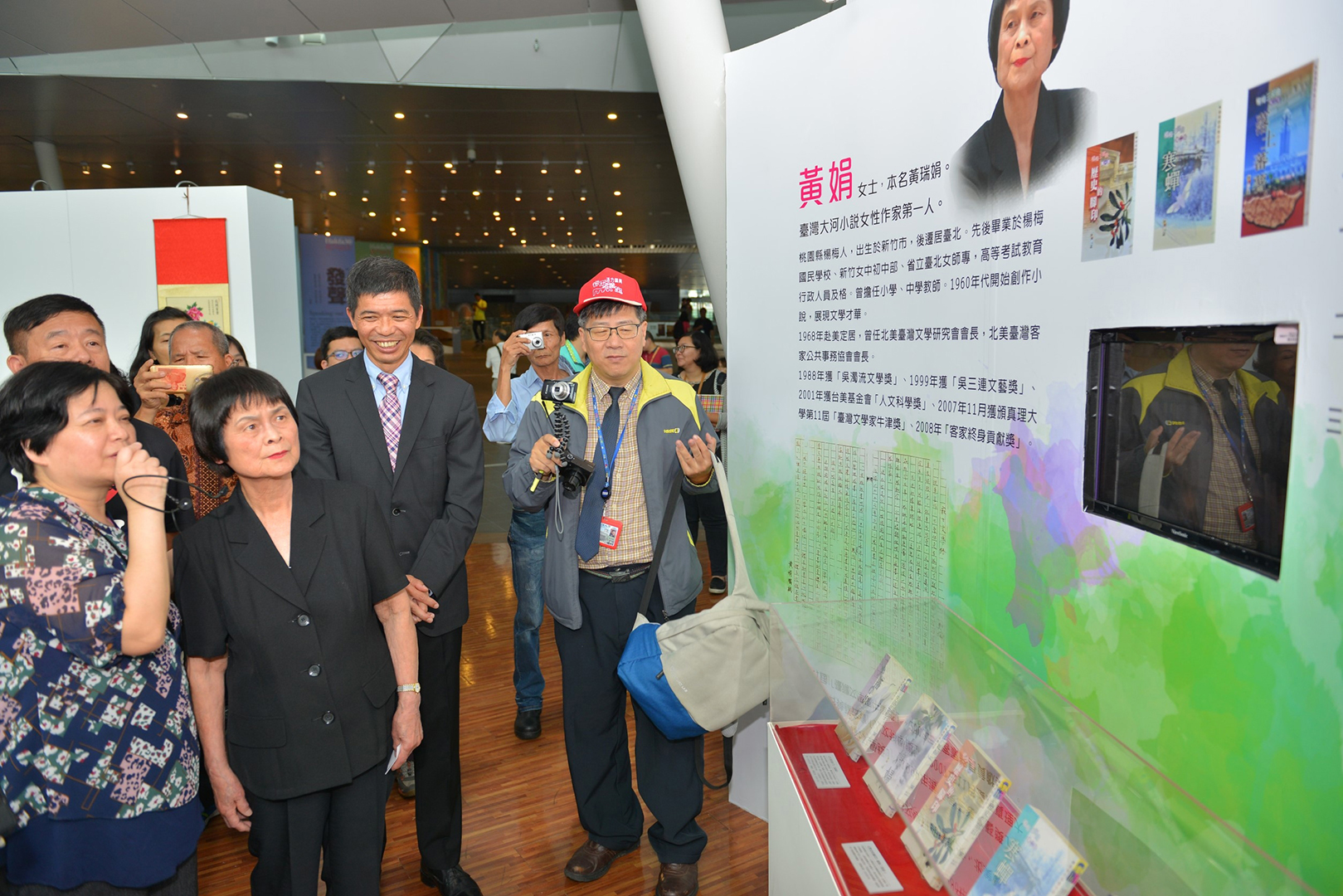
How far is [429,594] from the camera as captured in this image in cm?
208

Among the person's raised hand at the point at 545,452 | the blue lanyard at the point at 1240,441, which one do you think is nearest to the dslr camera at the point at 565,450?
the person's raised hand at the point at 545,452

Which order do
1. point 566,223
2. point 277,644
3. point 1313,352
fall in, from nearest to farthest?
point 1313,352, point 277,644, point 566,223

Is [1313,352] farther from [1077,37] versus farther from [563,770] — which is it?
[563,770]

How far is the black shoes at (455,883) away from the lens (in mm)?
2197

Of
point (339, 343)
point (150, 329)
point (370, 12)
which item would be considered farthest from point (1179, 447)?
point (370, 12)

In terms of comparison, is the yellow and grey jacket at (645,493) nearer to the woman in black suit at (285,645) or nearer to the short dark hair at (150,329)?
the woman in black suit at (285,645)

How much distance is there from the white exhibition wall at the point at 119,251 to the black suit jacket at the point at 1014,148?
480cm

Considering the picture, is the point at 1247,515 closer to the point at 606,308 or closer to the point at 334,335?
the point at 606,308

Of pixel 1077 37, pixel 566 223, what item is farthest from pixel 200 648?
pixel 566 223

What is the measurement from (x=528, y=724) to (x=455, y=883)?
41.2 inches

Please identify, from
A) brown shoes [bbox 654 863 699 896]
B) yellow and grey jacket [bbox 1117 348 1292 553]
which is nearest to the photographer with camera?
brown shoes [bbox 654 863 699 896]

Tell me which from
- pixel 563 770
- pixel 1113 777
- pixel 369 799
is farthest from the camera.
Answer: pixel 563 770

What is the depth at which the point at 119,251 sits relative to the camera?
16.8 feet

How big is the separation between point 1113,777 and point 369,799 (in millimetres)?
1421
